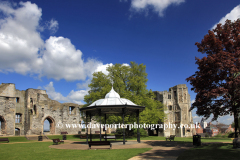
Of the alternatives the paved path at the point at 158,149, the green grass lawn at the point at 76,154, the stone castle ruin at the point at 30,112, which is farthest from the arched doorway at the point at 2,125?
the green grass lawn at the point at 76,154

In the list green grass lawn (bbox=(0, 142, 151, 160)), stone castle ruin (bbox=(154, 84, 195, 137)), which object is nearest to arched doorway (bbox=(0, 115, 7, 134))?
green grass lawn (bbox=(0, 142, 151, 160))

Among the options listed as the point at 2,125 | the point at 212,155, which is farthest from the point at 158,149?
the point at 2,125

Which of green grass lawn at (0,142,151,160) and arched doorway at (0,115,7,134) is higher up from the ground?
green grass lawn at (0,142,151,160)

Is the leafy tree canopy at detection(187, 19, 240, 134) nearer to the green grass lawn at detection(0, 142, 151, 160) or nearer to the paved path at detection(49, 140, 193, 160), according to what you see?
the paved path at detection(49, 140, 193, 160)

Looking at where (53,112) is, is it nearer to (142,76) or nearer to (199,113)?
(142,76)

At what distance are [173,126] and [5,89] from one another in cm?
3537

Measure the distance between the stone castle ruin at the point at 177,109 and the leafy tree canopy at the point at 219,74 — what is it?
28.3 m

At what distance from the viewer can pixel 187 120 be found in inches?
1708

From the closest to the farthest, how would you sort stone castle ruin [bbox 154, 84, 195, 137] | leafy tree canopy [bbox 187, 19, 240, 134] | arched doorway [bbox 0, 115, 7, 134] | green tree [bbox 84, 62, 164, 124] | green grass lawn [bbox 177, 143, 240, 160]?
green grass lawn [bbox 177, 143, 240, 160]
leafy tree canopy [bbox 187, 19, 240, 134]
green tree [bbox 84, 62, 164, 124]
arched doorway [bbox 0, 115, 7, 134]
stone castle ruin [bbox 154, 84, 195, 137]

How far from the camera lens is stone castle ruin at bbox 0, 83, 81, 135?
35.2m

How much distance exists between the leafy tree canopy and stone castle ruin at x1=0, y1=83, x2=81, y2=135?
107 feet

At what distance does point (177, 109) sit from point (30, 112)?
3163cm

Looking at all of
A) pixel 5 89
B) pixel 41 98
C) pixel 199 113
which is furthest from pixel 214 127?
pixel 5 89

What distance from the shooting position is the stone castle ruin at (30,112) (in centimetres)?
3525
